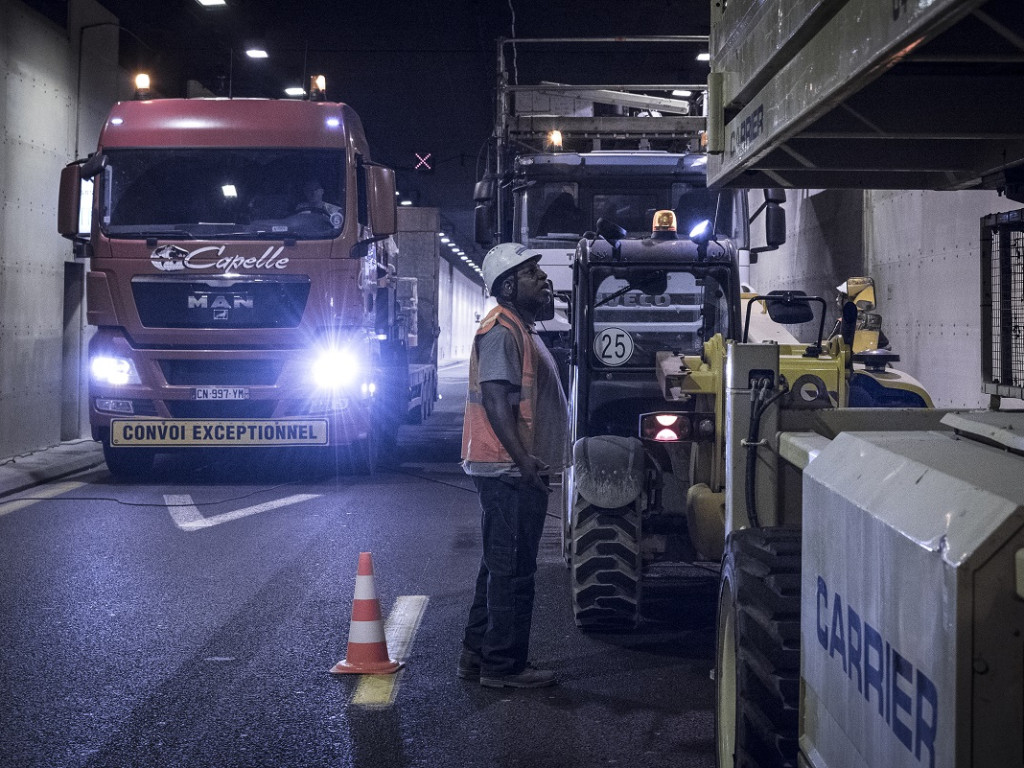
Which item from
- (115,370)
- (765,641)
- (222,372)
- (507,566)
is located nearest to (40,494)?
(115,370)

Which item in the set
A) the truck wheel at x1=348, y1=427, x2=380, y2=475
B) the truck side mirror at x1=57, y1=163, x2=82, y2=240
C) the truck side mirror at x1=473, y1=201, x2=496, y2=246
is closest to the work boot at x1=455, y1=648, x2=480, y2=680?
the truck wheel at x1=348, y1=427, x2=380, y2=475

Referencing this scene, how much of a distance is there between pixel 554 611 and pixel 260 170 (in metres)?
6.71

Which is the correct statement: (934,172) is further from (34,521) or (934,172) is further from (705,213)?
(705,213)

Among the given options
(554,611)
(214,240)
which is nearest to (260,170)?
(214,240)

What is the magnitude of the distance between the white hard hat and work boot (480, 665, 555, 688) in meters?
1.69

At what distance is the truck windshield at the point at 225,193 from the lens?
1238 centimetres

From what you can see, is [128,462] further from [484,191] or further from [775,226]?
[775,226]

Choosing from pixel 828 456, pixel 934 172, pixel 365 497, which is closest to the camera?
pixel 828 456

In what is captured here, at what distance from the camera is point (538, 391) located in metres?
5.83

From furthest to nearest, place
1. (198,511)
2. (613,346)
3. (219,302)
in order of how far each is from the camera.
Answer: (219,302) → (198,511) → (613,346)

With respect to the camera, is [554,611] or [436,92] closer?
[554,611]

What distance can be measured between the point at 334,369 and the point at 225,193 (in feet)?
6.41

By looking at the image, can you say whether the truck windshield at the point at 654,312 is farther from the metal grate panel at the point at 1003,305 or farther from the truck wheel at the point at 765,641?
the metal grate panel at the point at 1003,305

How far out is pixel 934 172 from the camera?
144 inches
